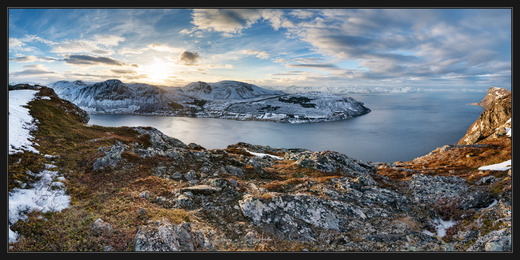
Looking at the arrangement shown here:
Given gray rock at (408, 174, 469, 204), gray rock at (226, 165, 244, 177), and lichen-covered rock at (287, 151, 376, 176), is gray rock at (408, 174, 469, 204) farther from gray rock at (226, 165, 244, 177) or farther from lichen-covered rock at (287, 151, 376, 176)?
gray rock at (226, 165, 244, 177)

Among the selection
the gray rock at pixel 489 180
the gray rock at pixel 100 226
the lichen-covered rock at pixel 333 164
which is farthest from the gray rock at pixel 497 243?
the lichen-covered rock at pixel 333 164

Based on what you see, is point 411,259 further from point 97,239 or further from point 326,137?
point 326,137

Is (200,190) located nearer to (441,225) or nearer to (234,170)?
(234,170)

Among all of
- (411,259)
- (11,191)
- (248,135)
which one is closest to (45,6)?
(11,191)

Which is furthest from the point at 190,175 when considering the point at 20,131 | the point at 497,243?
the point at 497,243

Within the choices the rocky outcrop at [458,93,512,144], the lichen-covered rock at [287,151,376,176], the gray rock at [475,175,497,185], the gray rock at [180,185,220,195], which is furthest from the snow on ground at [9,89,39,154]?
the rocky outcrop at [458,93,512,144]

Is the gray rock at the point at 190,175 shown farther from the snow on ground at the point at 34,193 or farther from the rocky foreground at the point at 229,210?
the snow on ground at the point at 34,193
